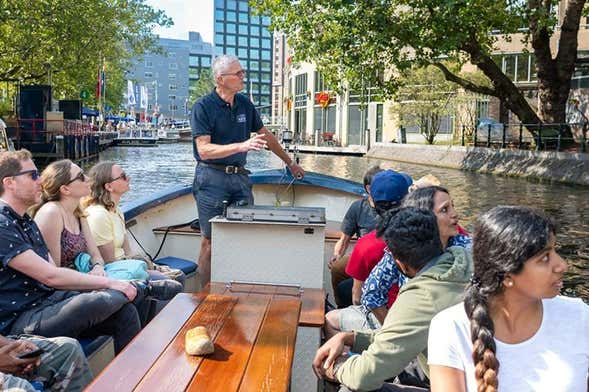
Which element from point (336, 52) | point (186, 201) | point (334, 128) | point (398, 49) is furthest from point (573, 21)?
point (334, 128)

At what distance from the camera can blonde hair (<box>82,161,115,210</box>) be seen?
3.76 m

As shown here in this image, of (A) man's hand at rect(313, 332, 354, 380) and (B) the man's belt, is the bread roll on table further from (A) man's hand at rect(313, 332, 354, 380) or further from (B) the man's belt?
(B) the man's belt

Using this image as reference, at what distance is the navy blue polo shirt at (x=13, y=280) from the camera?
2570mm

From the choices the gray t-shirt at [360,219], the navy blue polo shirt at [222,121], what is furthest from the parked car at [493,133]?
the navy blue polo shirt at [222,121]

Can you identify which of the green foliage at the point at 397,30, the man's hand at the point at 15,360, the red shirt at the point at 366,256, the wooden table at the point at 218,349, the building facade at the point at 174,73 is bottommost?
the man's hand at the point at 15,360

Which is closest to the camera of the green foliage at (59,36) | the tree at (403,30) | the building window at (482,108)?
the tree at (403,30)

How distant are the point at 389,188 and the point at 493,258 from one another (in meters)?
1.71

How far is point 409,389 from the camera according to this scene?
2094mm

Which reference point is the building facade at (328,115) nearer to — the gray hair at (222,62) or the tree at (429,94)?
the tree at (429,94)

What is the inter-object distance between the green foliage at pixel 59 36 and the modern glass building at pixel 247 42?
271 ft

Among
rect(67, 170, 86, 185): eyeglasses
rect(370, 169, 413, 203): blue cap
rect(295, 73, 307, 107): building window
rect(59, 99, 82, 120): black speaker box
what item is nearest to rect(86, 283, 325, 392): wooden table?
rect(370, 169, 413, 203): blue cap

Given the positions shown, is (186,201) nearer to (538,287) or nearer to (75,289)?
(75,289)

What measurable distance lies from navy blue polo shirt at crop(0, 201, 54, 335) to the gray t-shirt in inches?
77.8

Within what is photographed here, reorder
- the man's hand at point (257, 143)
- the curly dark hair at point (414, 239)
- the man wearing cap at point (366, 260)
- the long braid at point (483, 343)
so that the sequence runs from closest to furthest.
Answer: the long braid at point (483, 343) < the curly dark hair at point (414, 239) < the man wearing cap at point (366, 260) < the man's hand at point (257, 143)
